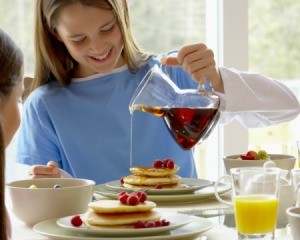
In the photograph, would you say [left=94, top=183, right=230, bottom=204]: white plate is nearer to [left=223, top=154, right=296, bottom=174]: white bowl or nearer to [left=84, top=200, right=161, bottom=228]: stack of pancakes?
[left=223, top=154, right=296, bottom=174]: white bowl

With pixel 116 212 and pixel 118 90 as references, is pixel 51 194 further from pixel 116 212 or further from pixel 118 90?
pixel 118 90

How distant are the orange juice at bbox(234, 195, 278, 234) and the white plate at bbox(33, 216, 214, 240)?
71 millimetres

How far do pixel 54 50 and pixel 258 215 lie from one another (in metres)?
1.34

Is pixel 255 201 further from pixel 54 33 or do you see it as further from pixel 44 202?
pixel 54 33

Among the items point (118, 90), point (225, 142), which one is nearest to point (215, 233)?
point (118, 90)

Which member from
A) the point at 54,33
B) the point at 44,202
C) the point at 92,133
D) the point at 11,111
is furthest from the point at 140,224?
the point at 54,33

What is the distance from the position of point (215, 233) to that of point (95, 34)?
99 cm

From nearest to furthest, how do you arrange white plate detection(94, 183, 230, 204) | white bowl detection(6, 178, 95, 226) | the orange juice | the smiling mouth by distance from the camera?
the orange juice
white bowl detection(6, 178, 95, 226)
white plate detection(94, 183, 230, 204)
the smiling mouth

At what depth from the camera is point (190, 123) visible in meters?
1.78

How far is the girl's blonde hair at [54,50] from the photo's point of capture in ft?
7.64

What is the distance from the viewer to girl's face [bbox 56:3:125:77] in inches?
87.4

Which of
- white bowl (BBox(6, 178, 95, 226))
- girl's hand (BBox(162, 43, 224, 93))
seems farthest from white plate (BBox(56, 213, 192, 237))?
girl's hand (BBox(162, 43, 224, 93))

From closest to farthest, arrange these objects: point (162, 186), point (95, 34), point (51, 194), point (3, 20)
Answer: point (51, 194) → point (162, 186) → point (95, 34) → point (3, 20)

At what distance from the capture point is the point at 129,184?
1823 millimetres
